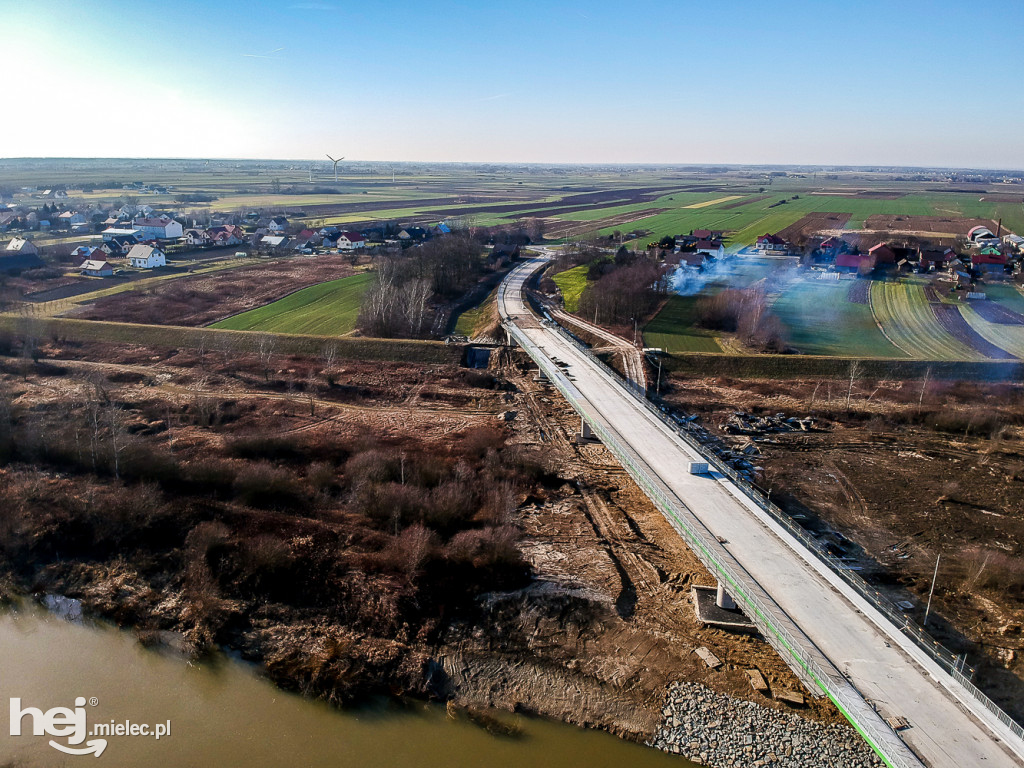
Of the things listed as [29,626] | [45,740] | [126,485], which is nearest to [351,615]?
[45,740]

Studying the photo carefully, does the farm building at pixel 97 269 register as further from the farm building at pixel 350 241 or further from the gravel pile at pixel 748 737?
the gravel pile at pixel 748 737

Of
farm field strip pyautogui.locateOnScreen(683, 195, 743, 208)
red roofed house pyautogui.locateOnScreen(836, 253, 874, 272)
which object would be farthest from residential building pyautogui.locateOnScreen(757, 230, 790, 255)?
farm field strip pyautogui.locateOnScreen(683, 195, 743, 208)

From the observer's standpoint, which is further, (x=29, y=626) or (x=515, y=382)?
(x=515, y=382)

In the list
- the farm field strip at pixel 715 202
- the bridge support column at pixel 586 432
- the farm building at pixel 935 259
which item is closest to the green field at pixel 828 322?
the farm building at pixel 935 259

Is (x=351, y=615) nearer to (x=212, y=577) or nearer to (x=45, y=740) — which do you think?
(x=212, y=577)

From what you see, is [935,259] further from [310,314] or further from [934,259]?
[310,314]

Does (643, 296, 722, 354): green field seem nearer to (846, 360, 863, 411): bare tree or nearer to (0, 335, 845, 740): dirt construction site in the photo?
(846, 360, 863, 411): bare tree
